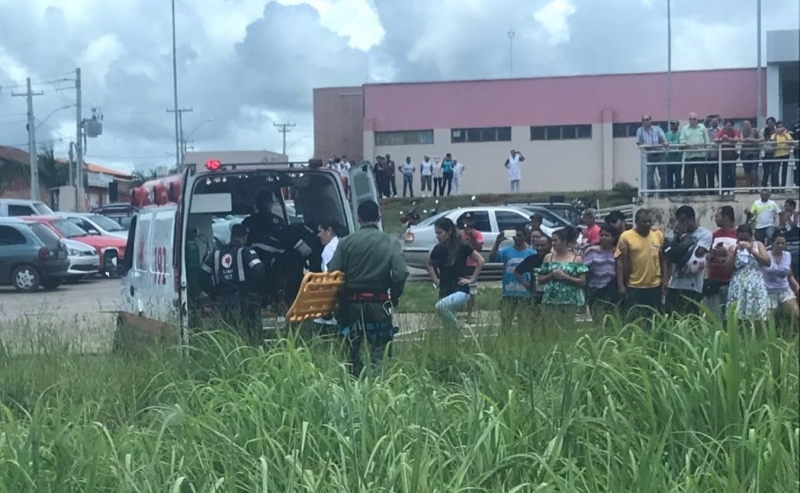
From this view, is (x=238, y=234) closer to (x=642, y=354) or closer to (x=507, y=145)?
(x=642, y=354)

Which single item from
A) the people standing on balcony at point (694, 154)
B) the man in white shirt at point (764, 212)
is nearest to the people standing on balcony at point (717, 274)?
the man in white shirt at point (764, 212)

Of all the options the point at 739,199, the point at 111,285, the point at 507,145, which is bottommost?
the point at 111,285

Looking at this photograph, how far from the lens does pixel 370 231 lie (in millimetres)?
8789

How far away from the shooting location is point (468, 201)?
112 feet

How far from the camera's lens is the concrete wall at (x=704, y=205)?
59.8 feet

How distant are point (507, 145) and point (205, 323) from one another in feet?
113

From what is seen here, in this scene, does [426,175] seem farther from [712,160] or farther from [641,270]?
[641,270]

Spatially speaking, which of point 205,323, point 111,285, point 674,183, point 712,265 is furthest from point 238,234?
point 111,285

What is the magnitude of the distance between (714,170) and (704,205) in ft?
2.01

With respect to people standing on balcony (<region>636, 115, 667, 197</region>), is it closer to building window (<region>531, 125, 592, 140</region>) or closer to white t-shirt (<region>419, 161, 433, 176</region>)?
white t-shirt (<region>419, 161, 433, 176</region>)

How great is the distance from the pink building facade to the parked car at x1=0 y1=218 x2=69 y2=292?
19522 millimetres

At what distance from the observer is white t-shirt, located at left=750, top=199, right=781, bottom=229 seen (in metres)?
16.6

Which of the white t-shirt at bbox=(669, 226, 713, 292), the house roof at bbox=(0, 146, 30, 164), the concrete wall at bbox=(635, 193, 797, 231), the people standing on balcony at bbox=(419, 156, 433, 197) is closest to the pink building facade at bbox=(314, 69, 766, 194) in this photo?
the people standing on balcony at bbox=(419, 156, 433, 197)

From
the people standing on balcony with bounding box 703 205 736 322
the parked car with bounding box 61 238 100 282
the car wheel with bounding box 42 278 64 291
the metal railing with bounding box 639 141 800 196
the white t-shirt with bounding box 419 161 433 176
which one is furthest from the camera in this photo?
the white t-shirt with bounding box 419 161 433 176
